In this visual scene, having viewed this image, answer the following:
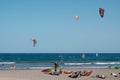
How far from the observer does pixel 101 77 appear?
2650cm

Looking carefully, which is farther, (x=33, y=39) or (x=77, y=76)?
(x=33, y=39)

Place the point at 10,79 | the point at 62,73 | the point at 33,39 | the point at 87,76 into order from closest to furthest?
the point at 10,79 < the point at 87,76 < the point at 62,73 < the point at 33,39

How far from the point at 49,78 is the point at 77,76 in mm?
2471

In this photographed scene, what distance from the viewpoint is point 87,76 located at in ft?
92.5

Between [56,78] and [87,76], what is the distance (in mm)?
3229

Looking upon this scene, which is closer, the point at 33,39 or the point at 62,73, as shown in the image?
the point at 62,73

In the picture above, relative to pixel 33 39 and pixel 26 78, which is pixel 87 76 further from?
pixel 33 39

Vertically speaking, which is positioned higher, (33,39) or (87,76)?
(33,39)

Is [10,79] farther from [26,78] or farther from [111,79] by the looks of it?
[111,79]

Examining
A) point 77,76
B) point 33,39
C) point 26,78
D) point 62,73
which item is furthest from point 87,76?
point 33,39

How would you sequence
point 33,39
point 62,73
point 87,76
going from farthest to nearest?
point 33,39 → point 62,73 → point 87,76

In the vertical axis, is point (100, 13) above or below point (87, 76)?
above

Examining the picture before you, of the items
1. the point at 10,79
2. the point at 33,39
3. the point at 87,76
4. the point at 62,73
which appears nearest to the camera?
the point at 10,79

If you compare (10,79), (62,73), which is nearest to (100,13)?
(62,73)
